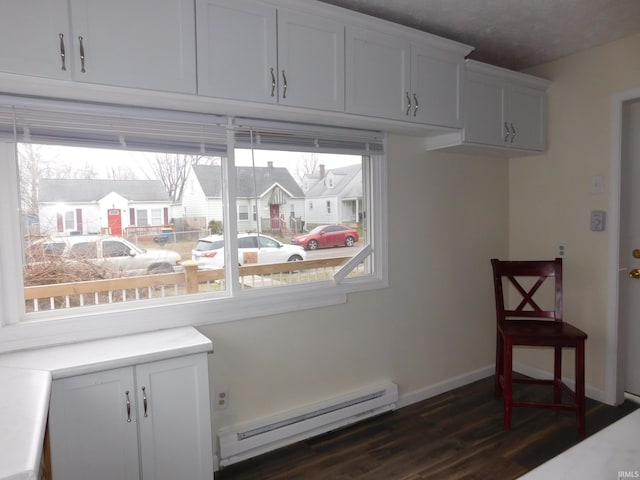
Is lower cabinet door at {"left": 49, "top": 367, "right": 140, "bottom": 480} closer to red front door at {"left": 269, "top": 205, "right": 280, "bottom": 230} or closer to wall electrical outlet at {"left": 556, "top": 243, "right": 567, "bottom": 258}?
red front door at {"left": 269, "top": 205, "right": 280, "bottom": 230}

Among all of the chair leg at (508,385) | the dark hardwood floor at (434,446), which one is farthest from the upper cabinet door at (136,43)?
the chair leg at (508,385)

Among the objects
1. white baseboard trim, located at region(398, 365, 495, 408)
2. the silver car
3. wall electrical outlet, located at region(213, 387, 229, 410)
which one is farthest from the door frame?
wall electrical outlet, located at region(213, 387, 229, 410)

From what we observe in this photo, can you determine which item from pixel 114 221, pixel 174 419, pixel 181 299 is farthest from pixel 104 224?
pixel 174 419

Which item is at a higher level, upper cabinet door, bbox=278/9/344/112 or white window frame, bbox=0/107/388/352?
upper cabinet door, bbox=278/9/344/112

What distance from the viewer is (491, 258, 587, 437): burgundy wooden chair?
8.28 ft

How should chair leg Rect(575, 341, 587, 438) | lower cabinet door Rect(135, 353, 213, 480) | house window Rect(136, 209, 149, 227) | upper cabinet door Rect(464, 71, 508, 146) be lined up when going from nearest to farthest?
lower cabinet door Rect(135, 353, 213, 480) → house window Rect(136, 209, 149, 227) → chair leg Rect(575, 341, 587, 438) → upper cabinet door Rect(464, 71, 508, 146)

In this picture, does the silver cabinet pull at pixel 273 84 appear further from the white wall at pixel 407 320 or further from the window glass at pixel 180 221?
the white wall at pixel 407 320

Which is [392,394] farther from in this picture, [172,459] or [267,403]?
[172,459]

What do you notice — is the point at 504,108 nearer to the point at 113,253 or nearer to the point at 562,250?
the point at 562,250

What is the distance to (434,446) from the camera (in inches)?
95.6

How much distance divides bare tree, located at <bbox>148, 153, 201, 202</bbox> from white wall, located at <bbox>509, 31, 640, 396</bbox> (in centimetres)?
268

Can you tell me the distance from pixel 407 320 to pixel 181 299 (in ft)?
5.24

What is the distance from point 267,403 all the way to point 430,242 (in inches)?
63.1

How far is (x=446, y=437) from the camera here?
2.52 m
